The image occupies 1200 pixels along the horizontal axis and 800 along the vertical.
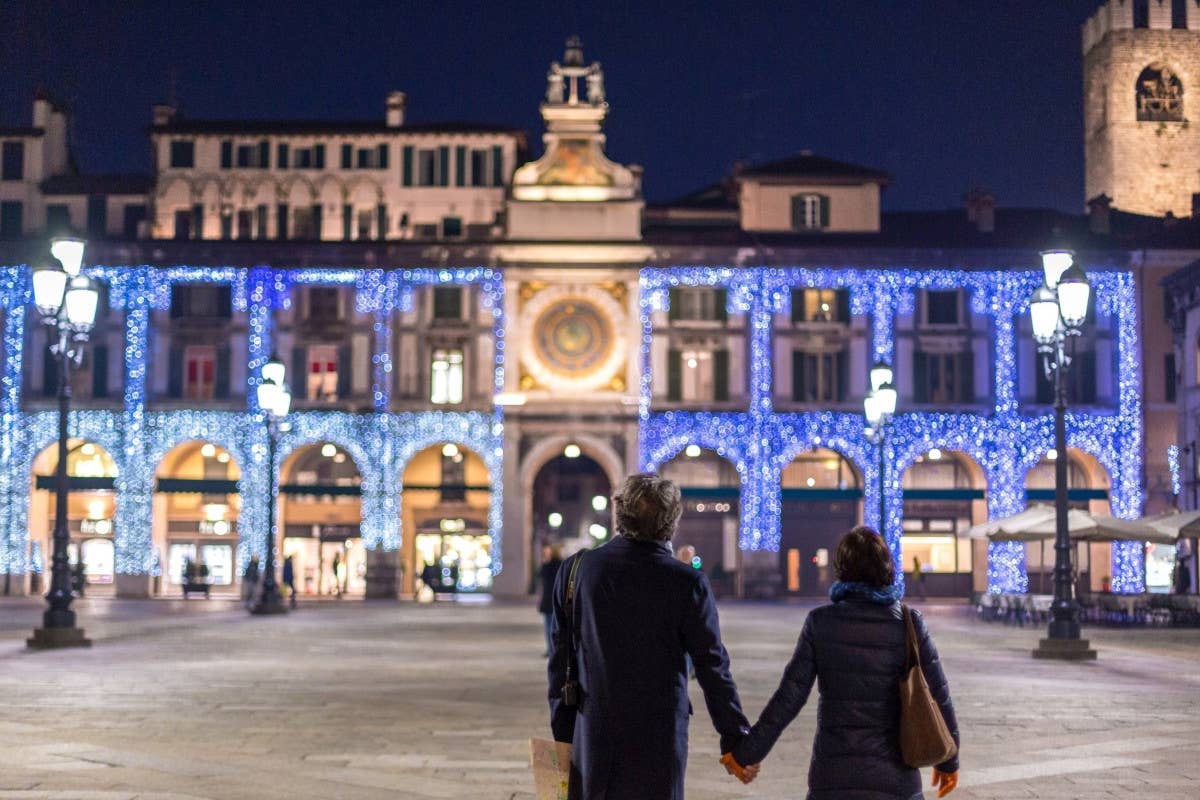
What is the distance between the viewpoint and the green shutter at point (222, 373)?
199 ft

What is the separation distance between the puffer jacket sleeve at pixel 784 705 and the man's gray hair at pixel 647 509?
691 mm

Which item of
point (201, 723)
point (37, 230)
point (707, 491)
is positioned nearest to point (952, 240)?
point (707, 491)

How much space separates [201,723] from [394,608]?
34590 millimetres

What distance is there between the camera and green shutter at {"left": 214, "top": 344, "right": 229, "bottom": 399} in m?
60.8

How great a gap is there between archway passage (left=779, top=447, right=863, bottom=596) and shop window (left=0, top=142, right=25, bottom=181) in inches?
1329

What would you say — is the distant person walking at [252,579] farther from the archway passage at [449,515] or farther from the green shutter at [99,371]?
the green shutter at [99,371]

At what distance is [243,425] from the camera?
6034 centimetres

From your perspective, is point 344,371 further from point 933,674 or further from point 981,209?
point 933,674

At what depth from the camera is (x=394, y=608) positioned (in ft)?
168

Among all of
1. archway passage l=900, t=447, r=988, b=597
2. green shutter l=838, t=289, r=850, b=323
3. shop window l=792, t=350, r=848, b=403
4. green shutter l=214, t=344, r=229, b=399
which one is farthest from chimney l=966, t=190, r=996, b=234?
green shutter l=214, t=344, r=229, b=399

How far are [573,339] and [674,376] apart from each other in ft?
11.7

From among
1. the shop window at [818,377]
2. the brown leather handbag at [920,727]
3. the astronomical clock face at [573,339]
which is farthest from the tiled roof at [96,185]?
the brown leather handbag at [920,727]

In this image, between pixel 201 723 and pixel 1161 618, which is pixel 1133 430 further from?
pixel 201 723

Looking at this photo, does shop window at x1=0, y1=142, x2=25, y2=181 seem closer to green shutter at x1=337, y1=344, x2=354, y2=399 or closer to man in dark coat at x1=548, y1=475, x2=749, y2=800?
green shutter at x1=337, y1=344, x2=354, y2=399
